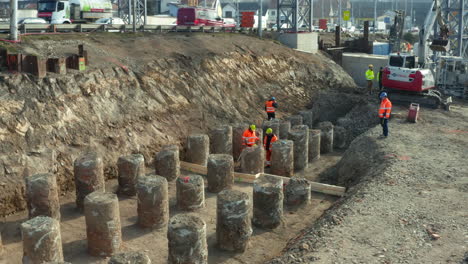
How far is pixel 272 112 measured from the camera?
1873 centimetres

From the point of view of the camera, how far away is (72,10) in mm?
37062

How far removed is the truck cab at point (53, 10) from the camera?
1299 inches

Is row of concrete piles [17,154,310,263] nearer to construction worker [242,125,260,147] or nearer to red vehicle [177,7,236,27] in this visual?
construction worker [242,125,260,147]

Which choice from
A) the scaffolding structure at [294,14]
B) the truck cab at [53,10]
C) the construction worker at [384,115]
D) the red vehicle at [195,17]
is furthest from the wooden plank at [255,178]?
the red vehicle at [195,17]

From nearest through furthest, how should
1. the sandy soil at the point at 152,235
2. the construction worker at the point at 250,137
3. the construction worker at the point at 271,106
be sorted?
the sandy soil at the point at 152,235 < the construction worker at the point at 250,137 < the construction worker at the point at 271,106

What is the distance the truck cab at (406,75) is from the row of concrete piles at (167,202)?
8.91 metres

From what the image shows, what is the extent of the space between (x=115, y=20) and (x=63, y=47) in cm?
2325

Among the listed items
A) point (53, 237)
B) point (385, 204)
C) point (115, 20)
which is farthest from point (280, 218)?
point (115, 20)

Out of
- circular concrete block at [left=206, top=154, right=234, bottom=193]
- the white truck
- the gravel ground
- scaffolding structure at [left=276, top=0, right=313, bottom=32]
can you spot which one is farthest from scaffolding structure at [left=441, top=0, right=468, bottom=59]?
the white truck

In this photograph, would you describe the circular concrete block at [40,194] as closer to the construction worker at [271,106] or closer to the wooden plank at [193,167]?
the wooden plank at [193,167]

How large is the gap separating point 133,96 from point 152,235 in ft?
23.1

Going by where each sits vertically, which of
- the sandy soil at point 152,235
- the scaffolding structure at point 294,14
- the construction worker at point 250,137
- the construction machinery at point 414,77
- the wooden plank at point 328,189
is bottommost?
the sandy soil at point 152,235

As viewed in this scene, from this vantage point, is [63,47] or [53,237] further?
[63,47]

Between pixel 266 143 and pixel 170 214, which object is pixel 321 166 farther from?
pixel 170 214
